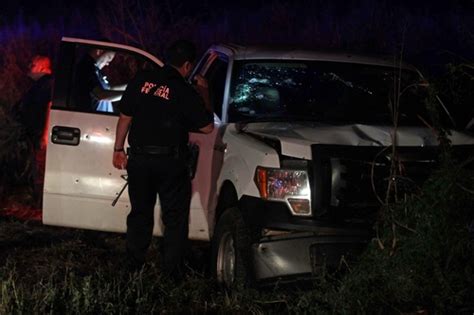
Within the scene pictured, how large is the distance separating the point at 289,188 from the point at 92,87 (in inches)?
93.3

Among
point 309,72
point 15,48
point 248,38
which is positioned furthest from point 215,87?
point 15,48

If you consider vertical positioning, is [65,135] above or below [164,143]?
below

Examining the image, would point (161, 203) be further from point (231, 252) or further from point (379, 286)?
point (379, 286)

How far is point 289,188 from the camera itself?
4844 mm

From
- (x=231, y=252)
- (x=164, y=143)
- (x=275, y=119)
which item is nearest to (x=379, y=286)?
(x=231, y=252)

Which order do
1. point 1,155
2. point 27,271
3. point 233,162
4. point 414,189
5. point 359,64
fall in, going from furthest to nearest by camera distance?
point 1,155 → point 359,64 → point 27,271 → point 233,162 → point 414,189

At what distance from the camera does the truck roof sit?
6.11 metres

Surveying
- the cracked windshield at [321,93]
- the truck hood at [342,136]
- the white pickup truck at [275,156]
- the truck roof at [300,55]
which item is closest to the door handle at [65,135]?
the white pickup truck at [275,156]

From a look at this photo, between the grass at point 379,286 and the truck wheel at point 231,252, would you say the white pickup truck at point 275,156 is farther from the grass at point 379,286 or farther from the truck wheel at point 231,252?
the grass at point 379,286

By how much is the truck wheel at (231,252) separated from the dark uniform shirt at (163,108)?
603 mm

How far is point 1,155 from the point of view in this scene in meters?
9.33

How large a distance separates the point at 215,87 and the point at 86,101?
984 millimetres

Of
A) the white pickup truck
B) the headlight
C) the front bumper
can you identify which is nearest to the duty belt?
the white pickup truck

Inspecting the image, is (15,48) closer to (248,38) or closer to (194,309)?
(248,38)
